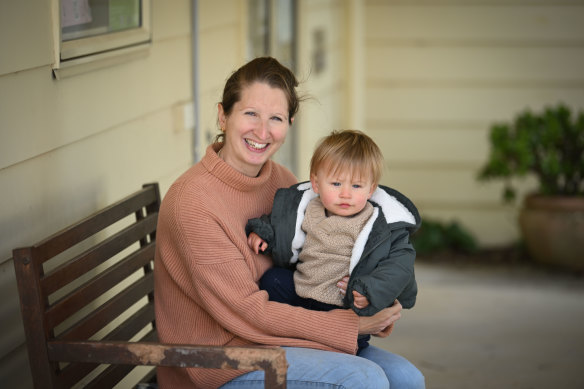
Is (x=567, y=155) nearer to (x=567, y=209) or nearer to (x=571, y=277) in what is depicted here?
(x=567, y=209)

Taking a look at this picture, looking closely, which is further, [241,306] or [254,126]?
[254,126]

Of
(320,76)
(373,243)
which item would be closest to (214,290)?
(373,243)

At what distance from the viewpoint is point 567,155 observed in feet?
20.4

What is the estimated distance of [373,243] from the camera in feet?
7.14

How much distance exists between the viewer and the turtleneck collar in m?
2.27

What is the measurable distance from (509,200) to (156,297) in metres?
4.68

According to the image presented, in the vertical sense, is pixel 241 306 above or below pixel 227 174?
below

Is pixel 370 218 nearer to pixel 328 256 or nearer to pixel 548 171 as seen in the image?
pixel 328 256

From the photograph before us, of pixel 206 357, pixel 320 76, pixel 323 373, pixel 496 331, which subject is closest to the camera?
pixel 206 357

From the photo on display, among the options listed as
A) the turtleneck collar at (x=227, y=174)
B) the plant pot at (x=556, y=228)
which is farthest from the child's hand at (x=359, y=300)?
the plant pot at (x=556, y=228)

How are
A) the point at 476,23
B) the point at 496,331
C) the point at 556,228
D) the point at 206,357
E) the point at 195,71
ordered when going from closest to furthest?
the point at 206,357 < the point at 195,71 < the point at 496,331 < the point at 556,228 < the point at 476,23

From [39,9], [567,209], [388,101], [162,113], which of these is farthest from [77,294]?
[388,101]

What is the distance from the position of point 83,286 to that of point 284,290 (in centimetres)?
53

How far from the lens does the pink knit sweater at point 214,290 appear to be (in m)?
2.10
